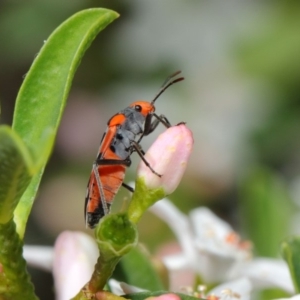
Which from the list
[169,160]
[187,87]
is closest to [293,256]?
[169,160]

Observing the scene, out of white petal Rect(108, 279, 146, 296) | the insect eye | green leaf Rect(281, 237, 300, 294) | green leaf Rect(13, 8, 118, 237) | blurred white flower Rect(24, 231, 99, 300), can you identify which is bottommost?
blurred white flower Rect(24, 231, 99, 300)

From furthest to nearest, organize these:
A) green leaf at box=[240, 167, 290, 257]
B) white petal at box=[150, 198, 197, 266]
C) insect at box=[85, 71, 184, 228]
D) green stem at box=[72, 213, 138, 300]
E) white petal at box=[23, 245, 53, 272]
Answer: green leaf at box=[240, 167, 290, 257] < white petal at box=[150, 198, 197, 266] < white petal at box=[23, 245, 53, 272] < insect at box=[85, 71, 184, 228] < green stem at box=[72, 213, 138, 300]

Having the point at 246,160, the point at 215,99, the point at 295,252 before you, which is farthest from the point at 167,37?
the point at 295,252

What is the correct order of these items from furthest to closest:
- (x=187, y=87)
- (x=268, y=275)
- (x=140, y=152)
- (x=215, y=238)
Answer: (x=187, y=87)
(x=215, y=238)
(x=268, y=275)
(x=140, y=152)

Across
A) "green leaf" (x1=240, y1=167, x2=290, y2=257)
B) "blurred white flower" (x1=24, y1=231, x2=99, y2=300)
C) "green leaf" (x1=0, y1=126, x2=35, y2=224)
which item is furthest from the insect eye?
"green leaf" (x1=240, y1=167, x2=290, y2=257)

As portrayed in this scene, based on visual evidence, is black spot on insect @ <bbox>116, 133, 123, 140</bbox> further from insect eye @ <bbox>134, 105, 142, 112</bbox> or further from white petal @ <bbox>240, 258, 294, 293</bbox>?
white petal @ <bbox>240, 258, 294, 293</bbox>

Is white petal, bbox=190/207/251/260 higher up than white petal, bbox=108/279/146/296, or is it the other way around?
white petal, bbox=108/279/146/296

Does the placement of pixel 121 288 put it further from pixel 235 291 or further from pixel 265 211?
pixel 265 211
